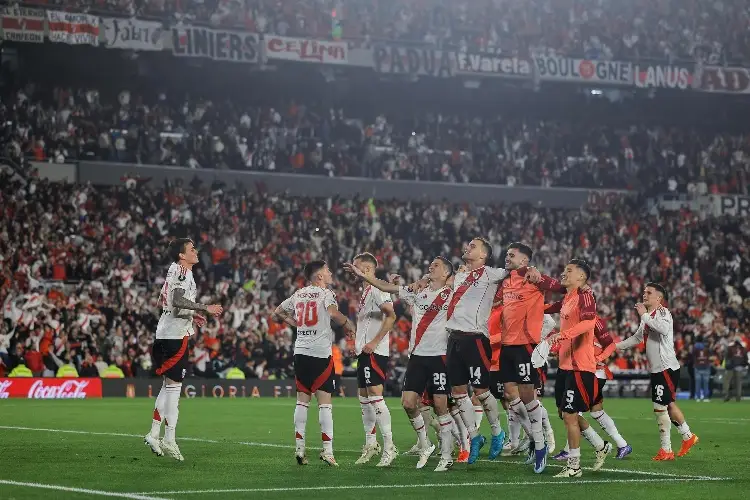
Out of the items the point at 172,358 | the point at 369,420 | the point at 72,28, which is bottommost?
the point at 369,420

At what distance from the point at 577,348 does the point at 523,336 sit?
90 cm

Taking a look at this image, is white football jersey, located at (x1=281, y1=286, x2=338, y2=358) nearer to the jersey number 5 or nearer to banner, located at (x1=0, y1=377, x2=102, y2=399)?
the jersey number 5

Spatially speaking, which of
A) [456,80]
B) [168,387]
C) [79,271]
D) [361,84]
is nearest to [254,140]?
[361,84]

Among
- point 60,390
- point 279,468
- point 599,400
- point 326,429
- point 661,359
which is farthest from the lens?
point 60,390

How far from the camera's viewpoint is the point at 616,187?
173ft

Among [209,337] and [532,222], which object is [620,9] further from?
[209,337]

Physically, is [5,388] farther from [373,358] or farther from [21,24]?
[373,358]

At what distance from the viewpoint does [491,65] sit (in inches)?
1960

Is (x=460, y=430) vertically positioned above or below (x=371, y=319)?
below

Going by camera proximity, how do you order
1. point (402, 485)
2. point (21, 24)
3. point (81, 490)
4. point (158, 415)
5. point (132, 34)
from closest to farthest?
point (81, 490), point (402, 485), point (158, 415), point (21, 24), point (132, 34)

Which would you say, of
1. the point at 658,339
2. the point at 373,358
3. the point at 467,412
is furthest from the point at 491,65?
the point at 467,412

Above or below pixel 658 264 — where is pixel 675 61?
above

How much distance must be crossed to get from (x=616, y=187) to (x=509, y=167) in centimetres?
502

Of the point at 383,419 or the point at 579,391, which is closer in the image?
the point at 579,391
